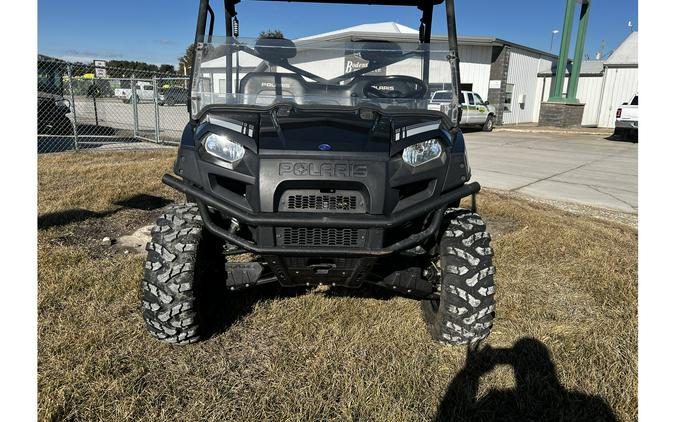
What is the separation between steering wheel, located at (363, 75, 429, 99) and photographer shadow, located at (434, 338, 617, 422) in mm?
Result: 1574

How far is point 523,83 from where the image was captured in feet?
80.5

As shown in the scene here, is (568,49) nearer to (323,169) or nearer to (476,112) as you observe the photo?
(476,112)

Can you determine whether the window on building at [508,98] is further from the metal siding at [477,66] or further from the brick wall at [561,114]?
the brick wall at [561,114]

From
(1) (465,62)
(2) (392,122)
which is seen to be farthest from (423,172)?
(1) (465,62)

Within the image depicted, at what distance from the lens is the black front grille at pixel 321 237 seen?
212 cm

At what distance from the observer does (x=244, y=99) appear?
2930 millimetres

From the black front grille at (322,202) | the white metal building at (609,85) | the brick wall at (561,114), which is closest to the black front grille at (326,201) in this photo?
the black front grille at (322,202)

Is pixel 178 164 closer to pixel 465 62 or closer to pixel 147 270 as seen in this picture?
pixel 147 270

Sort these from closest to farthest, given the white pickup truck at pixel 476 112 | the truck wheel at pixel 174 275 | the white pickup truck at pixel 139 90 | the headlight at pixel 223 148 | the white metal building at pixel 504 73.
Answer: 1. the headlight at pixel 223 148
2. the truck wheel at pixel 174 275
3. the white pickup truck at pixel 139 90
4. the white pickup truck at pixel 476 112
5. the white metal building at pixel 504 73

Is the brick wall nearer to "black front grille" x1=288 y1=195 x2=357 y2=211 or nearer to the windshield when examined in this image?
the windshield

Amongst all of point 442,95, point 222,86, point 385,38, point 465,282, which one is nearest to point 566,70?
point 385,38

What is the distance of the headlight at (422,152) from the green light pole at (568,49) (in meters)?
19.9

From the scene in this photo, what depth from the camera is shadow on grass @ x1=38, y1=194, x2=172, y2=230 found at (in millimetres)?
4609

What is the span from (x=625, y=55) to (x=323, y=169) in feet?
88.4
